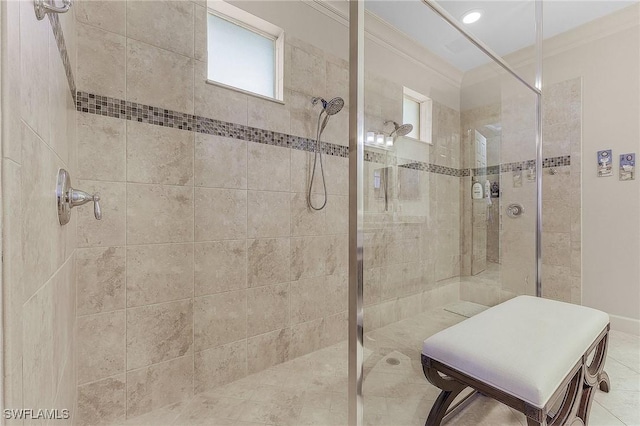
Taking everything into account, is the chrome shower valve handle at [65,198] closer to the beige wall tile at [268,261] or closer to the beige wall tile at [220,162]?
the beige wall tile at [220,162]

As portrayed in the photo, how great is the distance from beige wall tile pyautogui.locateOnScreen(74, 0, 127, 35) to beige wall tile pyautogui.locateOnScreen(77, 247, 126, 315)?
3.46 ft

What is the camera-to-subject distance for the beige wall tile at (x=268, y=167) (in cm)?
180

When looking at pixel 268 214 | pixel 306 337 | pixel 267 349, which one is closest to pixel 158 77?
pixel 268 214

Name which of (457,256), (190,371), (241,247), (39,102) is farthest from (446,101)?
(190,371)

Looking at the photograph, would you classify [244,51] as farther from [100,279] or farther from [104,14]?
[100,279]

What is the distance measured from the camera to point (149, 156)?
146cm

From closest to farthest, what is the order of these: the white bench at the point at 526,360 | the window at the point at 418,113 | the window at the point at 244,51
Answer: the white bench at the point at 526,360, the window at the point at 418,113, the window at the point at 244,51

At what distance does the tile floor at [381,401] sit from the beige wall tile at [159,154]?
121 cm

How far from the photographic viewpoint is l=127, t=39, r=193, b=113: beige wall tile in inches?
55.7

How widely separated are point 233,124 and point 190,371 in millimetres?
1444

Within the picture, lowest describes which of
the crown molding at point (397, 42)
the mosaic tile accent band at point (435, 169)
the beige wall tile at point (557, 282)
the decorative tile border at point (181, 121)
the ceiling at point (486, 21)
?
the beige wall tile at point (557, 282)

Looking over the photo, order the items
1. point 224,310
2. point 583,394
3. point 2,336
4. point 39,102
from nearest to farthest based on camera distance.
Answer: point 2,336 → point 39,102 → point 583,394 → point 224,310

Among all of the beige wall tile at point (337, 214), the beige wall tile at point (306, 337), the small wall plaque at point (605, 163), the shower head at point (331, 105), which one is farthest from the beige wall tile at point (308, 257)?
the small wall plaque at point (605, 163)

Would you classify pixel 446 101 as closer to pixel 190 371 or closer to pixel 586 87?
pixel 586 87
